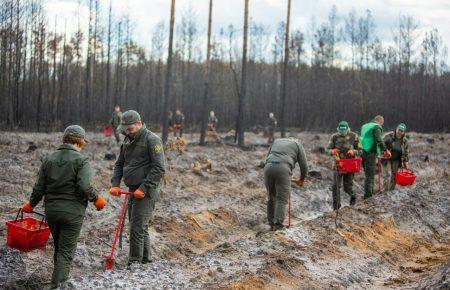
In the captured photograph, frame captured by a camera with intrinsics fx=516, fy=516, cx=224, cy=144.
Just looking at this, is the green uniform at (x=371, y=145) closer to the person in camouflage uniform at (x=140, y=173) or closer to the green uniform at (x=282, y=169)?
the green uniform at (x=282, y=169)

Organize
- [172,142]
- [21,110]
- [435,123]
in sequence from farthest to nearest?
[435,123]
[21,110]
[172,142]

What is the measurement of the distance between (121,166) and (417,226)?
7340mm

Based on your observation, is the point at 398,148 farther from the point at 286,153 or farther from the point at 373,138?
the point at 286,153

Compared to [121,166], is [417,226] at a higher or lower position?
lower

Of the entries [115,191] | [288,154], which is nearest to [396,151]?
[288,154]

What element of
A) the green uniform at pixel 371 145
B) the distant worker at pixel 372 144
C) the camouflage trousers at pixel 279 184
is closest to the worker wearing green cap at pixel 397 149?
the distant worker at pixel 372 144

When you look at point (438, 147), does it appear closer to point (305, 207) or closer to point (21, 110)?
point (305, 207)

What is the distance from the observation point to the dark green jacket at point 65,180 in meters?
5.66

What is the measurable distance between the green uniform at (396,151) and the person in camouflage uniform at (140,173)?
881 cm

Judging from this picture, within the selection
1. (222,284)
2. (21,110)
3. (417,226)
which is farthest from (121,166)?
(21,110)

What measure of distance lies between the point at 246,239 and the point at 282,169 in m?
1.48

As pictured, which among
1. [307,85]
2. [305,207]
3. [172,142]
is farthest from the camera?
[307,85]

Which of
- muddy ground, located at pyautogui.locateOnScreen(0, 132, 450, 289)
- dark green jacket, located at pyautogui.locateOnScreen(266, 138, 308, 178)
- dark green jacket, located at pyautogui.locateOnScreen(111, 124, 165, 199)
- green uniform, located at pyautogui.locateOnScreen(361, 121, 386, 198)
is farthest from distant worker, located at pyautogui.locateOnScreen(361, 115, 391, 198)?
dark green jacket, located at pyautogui.locateOnScreen(111, 124, 165, 199)

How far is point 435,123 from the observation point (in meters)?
56.2
